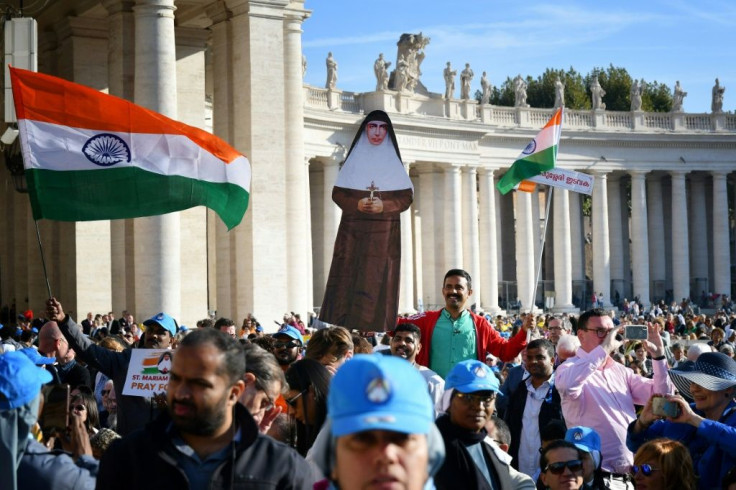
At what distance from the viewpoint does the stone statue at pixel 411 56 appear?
250 ft

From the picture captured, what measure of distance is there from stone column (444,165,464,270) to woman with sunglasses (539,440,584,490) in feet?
212

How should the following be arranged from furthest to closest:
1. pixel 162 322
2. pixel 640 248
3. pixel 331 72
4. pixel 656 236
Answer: pixel 656 236 < pixel 640 248 < pixel 331 72 < pixel 162 322

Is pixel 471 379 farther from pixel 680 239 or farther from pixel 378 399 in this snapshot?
pixel 680 239

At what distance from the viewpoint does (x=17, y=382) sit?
6.42 metres

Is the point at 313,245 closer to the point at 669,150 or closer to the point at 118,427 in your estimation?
the point at 669,150

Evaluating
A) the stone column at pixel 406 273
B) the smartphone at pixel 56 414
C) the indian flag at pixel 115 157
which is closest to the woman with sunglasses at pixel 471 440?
the smartphone at pixel 56 414

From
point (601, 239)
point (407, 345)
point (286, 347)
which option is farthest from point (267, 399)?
point (601, 239)

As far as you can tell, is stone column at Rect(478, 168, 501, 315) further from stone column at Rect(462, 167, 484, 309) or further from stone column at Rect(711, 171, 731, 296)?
stone column at Rect(711, 171, 731, 296)

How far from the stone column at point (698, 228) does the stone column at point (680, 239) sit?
4584 mm

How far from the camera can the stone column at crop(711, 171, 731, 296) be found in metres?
85.4

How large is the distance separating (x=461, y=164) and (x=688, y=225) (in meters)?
23.5

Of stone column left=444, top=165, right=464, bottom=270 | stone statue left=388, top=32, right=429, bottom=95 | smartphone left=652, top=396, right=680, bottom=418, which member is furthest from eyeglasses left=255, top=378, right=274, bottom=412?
stone statue left=388, top=32, right=429, bottom=95

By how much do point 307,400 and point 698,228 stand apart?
8379cm

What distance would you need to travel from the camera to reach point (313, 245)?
72938 mm
